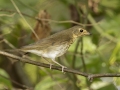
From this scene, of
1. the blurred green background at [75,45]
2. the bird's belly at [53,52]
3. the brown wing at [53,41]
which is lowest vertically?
the bird's belly at [53,52]

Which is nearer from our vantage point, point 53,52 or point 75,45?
point 53,52

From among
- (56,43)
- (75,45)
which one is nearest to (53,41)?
(56,43)

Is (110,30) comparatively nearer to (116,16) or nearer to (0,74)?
(116,16)

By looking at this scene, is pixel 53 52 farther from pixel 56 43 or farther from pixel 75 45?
pixel 75 45

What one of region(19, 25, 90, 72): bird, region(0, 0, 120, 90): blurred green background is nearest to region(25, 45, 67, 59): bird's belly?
region(19, 25, 90, 72): bird

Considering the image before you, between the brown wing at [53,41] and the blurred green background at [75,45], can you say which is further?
the blurred green background at [75,45]

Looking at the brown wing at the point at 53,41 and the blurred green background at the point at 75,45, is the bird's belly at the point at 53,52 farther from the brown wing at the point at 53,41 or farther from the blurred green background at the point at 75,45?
the blurred green background at the point at 75,45

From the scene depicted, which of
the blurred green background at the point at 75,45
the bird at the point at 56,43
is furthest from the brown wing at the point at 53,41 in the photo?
the blurred green background at the point at 75,45

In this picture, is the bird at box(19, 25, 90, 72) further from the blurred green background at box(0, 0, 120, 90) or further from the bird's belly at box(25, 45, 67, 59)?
the blurred green background at box(0, 0, 120, 90)

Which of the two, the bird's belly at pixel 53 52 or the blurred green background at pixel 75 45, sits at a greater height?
the blurred green background at pixel 75 45
